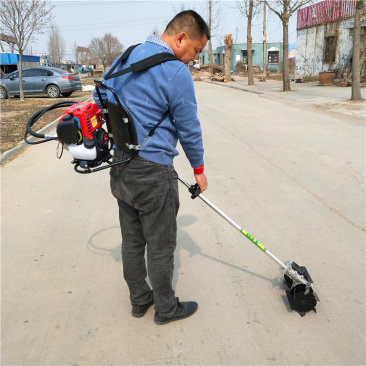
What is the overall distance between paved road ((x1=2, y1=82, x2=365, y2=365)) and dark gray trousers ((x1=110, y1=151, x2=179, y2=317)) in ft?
0.87

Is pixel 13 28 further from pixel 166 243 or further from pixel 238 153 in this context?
pixel 166 243

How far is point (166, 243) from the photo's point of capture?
7.50ft

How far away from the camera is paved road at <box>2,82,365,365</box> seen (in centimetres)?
226

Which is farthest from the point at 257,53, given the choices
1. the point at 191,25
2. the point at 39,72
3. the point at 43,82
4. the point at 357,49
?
the point at 191,25

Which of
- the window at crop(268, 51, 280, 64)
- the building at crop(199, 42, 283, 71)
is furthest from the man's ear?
the window at crop(268, 51, 280, 64)

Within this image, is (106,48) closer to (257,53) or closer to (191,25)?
(257,53)

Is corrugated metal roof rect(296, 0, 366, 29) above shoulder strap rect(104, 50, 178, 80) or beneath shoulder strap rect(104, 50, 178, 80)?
above

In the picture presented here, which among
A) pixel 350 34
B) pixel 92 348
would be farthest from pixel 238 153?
pixel 350 34

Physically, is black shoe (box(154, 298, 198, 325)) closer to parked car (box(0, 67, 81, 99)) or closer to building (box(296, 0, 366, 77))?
parked car (box(0, 67, 81, 99))

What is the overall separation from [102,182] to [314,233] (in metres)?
3.14

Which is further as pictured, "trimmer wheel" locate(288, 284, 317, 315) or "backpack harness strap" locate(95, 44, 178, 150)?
"trimmer wheel" locate(288, 284, 317, 315)

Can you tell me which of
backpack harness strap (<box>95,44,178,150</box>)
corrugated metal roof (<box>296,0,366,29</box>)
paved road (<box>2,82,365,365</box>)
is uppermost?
corrugated metal roof (<box>296,0,366,29</box>)

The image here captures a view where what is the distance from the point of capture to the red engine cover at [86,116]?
208 centimetres

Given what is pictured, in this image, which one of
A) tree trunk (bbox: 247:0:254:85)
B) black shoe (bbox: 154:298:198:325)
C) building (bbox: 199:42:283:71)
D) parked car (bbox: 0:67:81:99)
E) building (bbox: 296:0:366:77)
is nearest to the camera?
black shoe (bbox: 154:298:198:325)
